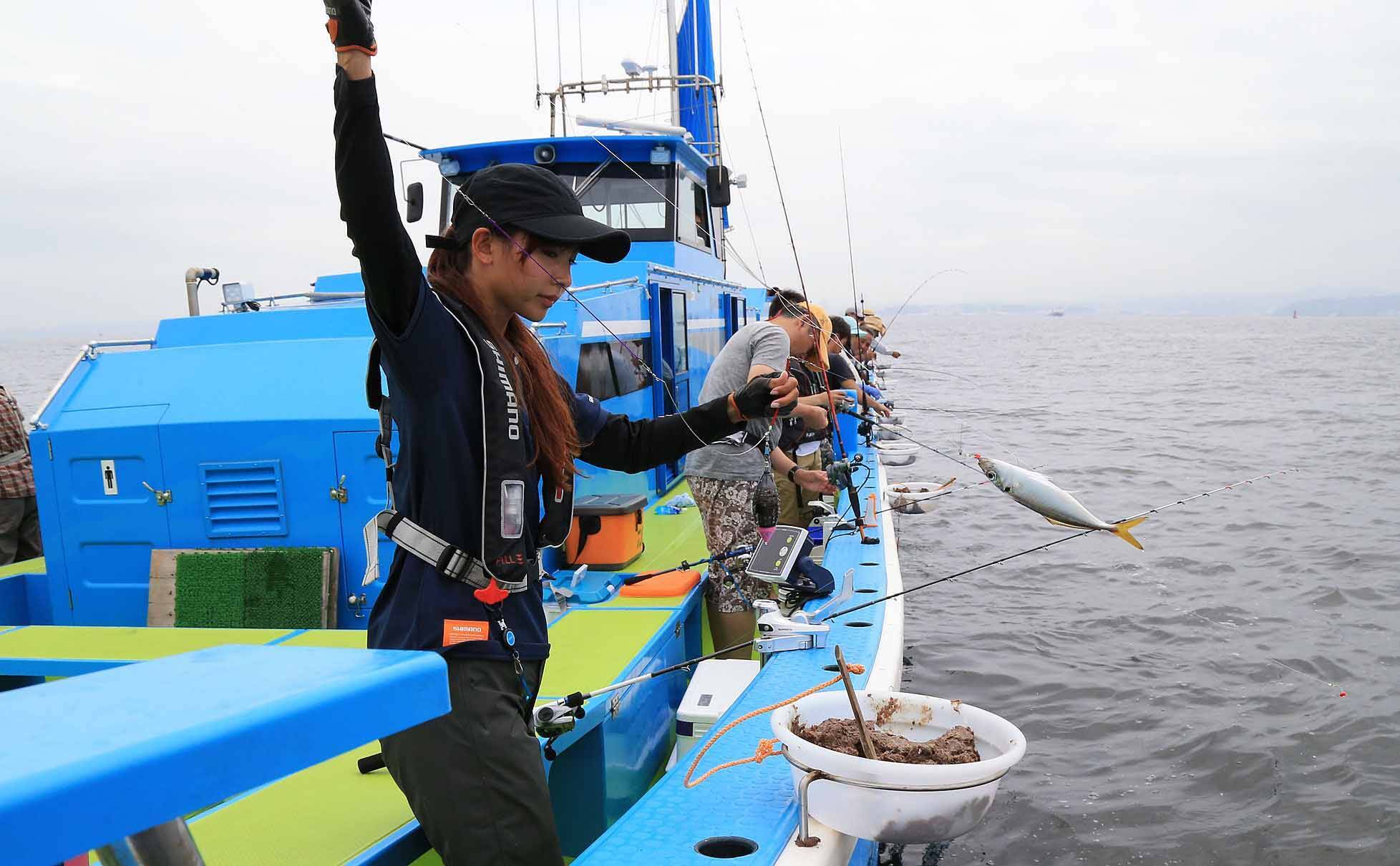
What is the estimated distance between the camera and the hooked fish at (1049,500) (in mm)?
2785

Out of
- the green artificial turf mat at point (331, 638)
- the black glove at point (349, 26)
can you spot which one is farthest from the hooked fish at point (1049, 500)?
the green artificial turf mat at point (331, 638)

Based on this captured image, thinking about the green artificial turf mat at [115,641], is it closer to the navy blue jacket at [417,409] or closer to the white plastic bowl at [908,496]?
the navy blue jacket at [417,409]

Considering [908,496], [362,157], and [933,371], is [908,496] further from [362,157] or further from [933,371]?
[362,157]

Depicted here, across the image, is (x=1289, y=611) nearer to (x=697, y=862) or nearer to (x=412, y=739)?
(x=697, y=862)

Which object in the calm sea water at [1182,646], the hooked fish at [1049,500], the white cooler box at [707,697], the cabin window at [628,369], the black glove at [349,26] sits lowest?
the calm sea water at [1182,646]

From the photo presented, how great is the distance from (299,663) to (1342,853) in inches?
225

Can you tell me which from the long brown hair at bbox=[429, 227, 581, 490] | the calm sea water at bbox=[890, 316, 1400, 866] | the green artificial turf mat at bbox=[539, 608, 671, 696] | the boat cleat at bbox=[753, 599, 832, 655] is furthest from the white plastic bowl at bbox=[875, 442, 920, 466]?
the long brown hair at bbox=[429, 227, 581, 490]

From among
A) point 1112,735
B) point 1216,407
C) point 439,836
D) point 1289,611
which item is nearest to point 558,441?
point 439,836

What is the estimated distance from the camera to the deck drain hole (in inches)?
88.9

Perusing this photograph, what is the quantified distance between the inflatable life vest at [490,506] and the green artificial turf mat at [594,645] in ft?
5.01

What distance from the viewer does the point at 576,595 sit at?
467 cm

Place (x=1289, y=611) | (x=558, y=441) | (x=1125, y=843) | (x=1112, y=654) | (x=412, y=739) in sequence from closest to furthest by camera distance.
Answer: (x=412, y=739)
(x=558, y=441)
(x=1125, y=843)
(x=1112, y=654)
(x=1289, y=611)

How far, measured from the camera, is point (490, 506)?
1.91m

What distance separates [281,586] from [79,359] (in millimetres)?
1511
